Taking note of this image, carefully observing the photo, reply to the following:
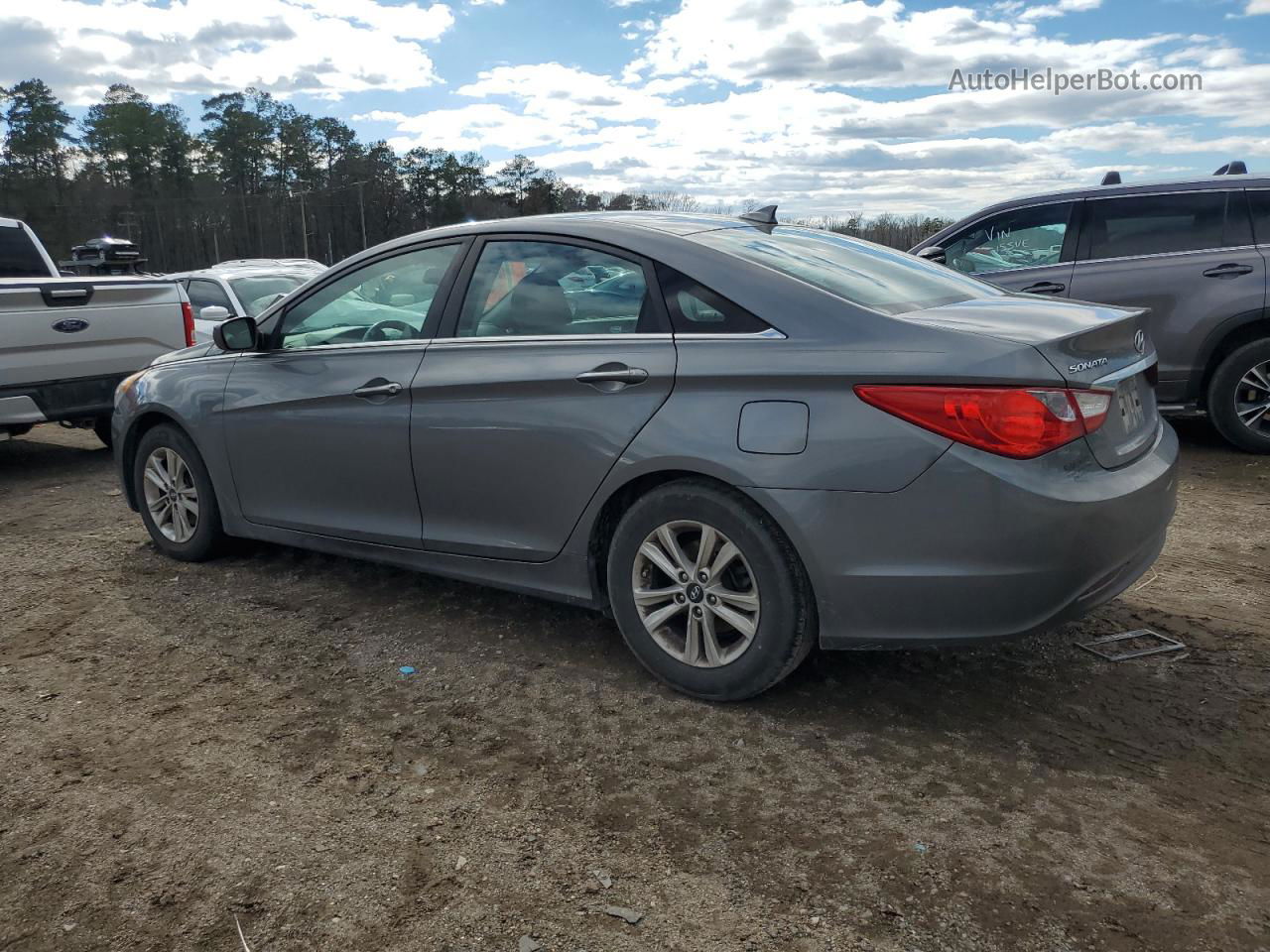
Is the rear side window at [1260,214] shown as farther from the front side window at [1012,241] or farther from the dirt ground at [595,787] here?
the dirt ground at [595,787]

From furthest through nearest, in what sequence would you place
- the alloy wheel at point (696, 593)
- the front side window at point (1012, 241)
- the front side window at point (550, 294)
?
the front side window at point (1012, 241) < the front side window at point (550, 294) < the alloy wheel at point (696, 593)

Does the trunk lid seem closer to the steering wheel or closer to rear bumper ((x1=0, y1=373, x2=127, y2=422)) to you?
the steering wheel

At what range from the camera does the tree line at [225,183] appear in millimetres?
71062

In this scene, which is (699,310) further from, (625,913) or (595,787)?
(625,913)

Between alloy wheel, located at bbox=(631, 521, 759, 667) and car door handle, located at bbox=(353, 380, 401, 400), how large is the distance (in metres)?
1.30

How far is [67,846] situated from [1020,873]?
2459 millimetres

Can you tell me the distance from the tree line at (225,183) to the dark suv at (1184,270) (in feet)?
207

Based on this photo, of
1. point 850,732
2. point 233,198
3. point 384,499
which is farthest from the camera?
point 233,198

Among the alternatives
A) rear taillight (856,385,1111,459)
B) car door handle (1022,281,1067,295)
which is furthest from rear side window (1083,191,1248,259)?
rear taillight (856,385,1111,459)

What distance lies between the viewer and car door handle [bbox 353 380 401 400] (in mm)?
4090

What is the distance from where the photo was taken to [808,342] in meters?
3.14

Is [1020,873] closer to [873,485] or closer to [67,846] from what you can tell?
[873,485]

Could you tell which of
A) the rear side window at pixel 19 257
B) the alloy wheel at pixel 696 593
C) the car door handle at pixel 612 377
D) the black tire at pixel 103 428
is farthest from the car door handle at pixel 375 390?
the rear side window at pixel 19 257

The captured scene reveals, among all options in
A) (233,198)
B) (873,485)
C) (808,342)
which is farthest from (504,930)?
(233,198)
